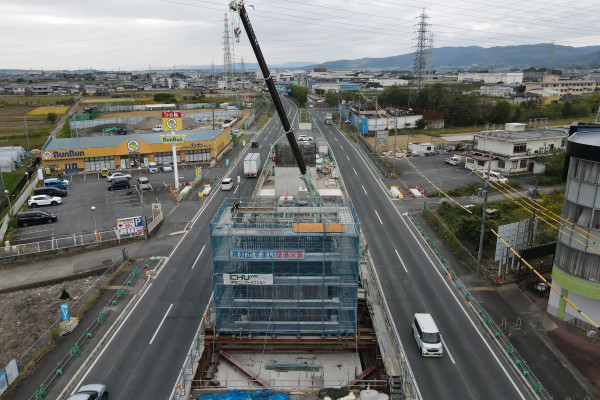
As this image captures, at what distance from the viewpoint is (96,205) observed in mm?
41812

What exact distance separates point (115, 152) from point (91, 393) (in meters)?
43.3

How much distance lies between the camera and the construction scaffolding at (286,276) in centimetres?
2030

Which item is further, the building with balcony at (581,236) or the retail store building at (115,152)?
the retail store building at (115,152)

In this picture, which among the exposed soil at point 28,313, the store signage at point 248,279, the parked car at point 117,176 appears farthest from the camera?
the parked car at point 117,176

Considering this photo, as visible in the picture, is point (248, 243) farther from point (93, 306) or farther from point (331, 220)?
point (93, 306)

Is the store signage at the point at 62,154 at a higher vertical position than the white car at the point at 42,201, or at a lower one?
higher

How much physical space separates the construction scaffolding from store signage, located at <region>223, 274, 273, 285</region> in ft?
0.16

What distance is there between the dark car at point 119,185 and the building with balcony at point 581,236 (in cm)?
4165

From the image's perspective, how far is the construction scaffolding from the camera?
66.6ft

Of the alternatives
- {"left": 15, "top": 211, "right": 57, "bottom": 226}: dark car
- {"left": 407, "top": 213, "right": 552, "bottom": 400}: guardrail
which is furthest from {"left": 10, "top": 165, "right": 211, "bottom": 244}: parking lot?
{"left": 407, "top": 213, "right": 552, "bottom": 400}: guardrail

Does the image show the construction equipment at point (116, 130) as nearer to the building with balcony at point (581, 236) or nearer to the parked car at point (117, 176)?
the parked car at point (117, 176)

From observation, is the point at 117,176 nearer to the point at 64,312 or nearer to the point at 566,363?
the point at 64,312

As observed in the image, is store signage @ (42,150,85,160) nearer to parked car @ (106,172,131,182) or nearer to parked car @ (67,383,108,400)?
parked car @ (106,172,131,182)

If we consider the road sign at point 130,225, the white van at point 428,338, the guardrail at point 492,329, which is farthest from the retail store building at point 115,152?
the white van at point 428,338
